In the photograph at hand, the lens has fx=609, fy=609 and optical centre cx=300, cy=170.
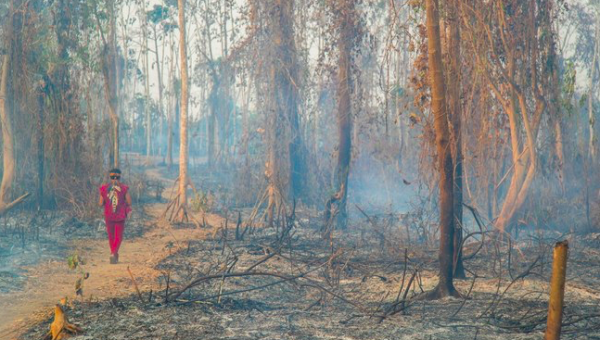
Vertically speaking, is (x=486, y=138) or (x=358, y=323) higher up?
(x=486, y=138)

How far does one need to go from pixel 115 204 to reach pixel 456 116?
606cm

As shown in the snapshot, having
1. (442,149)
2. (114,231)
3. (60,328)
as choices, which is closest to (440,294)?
Answer: (442,149)

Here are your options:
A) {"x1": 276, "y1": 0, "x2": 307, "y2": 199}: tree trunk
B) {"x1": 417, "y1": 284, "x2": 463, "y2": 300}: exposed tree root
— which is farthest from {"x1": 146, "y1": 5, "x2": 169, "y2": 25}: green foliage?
{"x1": 417, "y1": 284, "x2": 463, "y2": 300}: exposed tree root

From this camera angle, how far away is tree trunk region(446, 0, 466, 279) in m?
9.20

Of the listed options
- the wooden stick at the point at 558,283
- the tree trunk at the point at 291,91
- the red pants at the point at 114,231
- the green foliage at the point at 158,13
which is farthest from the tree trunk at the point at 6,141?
the green foliage at the point at 158,13

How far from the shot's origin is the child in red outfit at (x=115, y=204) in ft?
35.4

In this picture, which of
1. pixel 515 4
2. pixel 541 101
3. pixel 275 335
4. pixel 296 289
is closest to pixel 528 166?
pixel 541 101

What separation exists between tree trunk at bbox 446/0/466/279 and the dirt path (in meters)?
4.62

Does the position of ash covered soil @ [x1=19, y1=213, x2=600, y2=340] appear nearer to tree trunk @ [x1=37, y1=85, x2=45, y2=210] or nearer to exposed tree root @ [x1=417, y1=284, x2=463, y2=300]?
exposed tree root @ [x1=417, y1=284, x2=463, y2=300]

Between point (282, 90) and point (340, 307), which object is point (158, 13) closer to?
point (282, 90)

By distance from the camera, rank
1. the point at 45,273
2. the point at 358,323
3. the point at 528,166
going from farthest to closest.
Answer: the point at 528,166, the point at 45,273, the point at 358,323

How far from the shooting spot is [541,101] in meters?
12.7

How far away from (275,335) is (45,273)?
5518mm

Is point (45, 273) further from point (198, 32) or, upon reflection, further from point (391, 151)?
point (198, 32)
